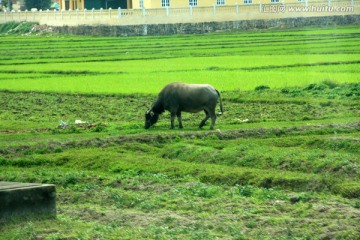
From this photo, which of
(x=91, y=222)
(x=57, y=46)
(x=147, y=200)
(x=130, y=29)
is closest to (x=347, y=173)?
(x=147, y=200)

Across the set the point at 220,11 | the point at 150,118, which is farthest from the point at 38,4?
the point at 150,118

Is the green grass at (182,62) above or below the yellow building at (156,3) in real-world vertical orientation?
below

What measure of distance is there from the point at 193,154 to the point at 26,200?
16.6ft

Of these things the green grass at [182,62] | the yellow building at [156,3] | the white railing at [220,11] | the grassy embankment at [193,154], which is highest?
the yellow building at [156,3]

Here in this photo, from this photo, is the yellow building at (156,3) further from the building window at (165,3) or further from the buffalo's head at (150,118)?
the buffalo's head at (150,118)

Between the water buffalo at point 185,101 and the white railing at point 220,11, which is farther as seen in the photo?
the white railing at point 220,11

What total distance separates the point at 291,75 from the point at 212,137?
1213 centimetres

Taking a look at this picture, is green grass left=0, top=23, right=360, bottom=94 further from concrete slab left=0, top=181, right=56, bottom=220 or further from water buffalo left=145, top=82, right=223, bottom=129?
concrete slab left=0, top=181, right=56, bottom=220

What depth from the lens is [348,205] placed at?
1025 centimetres

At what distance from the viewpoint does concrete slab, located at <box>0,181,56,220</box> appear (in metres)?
9.72

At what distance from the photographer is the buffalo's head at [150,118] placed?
59.4 feet

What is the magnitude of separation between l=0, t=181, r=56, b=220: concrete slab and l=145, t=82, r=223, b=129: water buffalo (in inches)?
315

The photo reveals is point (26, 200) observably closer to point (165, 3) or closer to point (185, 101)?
point (185, 101)

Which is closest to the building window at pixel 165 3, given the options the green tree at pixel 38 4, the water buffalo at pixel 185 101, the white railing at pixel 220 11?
the white railing at pixel 220 11
